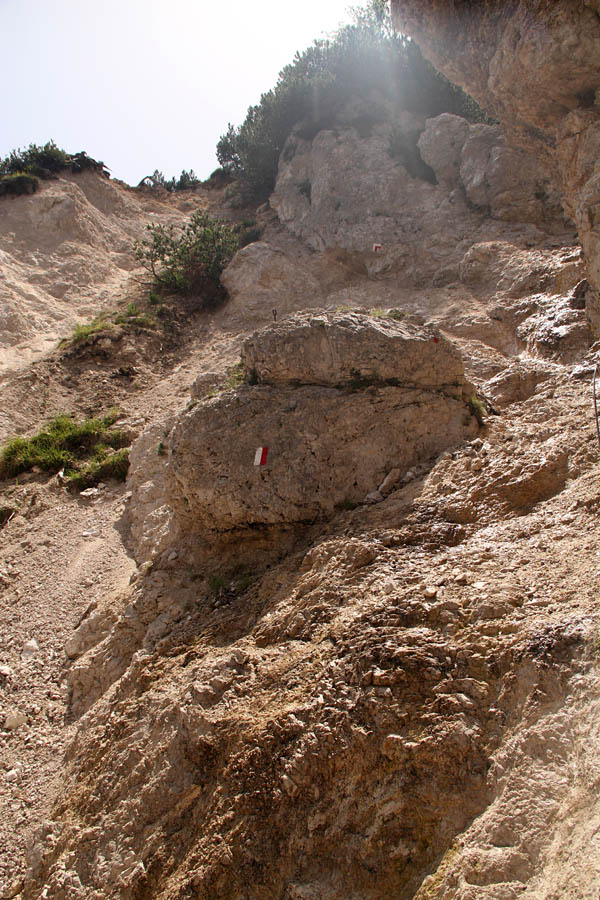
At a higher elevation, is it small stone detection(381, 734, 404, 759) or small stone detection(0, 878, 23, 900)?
small stone detection(381, 734, 404, 759)

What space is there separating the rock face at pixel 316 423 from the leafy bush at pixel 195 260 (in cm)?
940

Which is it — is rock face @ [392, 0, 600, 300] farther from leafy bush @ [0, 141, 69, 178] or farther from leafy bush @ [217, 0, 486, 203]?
leafy bush @ [0, 141, 69, 178]

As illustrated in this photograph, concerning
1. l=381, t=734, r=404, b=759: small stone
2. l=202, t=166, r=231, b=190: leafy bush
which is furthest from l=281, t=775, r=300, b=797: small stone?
l=202, t=166, r=231, b=190: leafy bush

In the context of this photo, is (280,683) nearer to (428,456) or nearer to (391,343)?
(428,456)

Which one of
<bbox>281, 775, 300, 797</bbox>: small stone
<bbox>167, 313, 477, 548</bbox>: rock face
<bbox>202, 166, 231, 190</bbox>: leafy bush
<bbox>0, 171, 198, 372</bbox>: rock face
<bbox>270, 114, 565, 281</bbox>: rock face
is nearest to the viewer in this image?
<bbox>281, 775, 300, 797</bbox>: small stone

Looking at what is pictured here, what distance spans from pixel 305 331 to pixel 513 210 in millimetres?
8797

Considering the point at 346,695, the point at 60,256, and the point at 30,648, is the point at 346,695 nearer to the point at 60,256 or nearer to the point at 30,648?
the point at 30,648

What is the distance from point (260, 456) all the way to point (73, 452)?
581 cm

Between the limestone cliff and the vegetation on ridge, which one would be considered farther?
the vegetation on ridge

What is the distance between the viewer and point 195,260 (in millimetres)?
15422

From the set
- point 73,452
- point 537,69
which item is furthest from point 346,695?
point 73,452

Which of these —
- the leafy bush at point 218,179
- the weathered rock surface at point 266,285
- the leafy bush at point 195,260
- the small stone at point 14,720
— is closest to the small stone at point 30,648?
the small stone at point 14,720

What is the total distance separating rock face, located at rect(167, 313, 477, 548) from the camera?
5566 mm

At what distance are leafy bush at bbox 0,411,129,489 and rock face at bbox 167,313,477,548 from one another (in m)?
3.67
